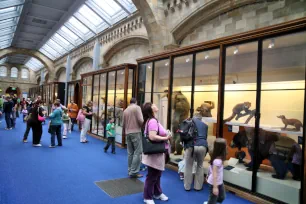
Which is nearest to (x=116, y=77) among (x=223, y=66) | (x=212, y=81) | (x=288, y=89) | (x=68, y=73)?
(x=212, y=81)

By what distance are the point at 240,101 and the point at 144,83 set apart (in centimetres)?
321

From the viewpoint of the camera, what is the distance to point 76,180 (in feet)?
15.3

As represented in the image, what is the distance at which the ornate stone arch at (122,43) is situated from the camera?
10789 mm

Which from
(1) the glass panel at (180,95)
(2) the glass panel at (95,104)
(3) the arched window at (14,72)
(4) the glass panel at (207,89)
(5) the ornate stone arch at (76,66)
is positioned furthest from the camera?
(3) the arched window at (14,72)

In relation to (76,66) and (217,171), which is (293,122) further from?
(76,66)

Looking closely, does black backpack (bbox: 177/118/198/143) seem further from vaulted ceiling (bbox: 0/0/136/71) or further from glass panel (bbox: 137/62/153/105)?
vaulted ceiling (bbox: 0/0/136/71)

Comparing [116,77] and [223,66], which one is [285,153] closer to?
[223,66]

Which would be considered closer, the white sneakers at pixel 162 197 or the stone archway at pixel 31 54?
the white sneakers at pixel 162 197

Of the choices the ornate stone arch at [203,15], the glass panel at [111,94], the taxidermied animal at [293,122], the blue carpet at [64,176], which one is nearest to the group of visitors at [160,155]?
the blue carpet at [64,176]

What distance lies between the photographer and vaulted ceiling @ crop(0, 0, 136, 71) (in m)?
13.1

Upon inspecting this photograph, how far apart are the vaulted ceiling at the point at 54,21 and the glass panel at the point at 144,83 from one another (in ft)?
16.7

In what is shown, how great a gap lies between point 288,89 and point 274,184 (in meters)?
1.78

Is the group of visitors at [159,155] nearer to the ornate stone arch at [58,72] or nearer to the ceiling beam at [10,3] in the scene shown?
the ceiling beam at [10,3]

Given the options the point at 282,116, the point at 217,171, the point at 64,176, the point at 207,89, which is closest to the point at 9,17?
the point at 64,176
